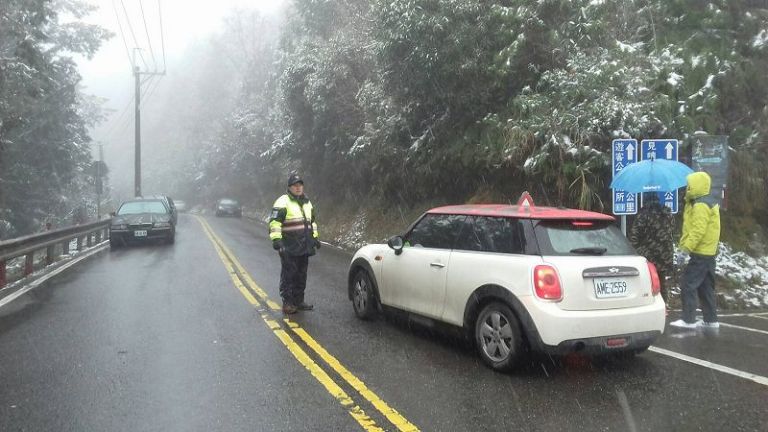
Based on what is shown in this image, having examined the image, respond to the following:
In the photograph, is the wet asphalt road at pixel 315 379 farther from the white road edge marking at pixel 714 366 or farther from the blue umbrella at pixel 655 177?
the blue umbrella at pixel 655 177

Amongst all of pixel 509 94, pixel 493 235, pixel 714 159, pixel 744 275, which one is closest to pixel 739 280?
pixel 744 275

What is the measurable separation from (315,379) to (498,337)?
5.55 feet

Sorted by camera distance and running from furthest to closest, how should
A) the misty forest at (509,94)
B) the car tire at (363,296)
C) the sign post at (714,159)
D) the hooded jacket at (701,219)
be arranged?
the misty forest at (509,94) → the sign post at (714,159) → the car tire at (363,296) → the hooded jacket at (701,219)

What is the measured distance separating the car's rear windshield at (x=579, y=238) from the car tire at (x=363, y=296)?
104 inches

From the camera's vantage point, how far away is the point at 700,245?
720 centimetres

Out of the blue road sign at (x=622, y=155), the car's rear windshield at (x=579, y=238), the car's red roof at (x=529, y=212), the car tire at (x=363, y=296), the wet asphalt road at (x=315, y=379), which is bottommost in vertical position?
the wet asphalt road at (x=315, y=379)

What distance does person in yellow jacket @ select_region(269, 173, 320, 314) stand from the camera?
7926 millimetres

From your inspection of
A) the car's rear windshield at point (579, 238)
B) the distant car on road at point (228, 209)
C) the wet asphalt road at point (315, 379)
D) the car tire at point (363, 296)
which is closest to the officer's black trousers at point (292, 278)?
the wet asphalt road at point (315, 379)

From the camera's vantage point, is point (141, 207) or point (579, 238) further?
point (141, 207)

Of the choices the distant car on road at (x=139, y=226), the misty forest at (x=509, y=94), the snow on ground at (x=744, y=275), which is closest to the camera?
the snow on ground at (x=744, y=275)

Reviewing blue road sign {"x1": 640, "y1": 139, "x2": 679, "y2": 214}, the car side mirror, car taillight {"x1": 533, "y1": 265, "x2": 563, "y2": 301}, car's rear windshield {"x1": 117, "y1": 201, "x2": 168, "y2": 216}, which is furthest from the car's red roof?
car's rear windshield {"x1": 117, "y1": 201, "x2": 168, "y2": 216}

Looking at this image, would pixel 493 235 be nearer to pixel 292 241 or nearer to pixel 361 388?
pixel 361 388

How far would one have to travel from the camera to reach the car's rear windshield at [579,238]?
5289 mm

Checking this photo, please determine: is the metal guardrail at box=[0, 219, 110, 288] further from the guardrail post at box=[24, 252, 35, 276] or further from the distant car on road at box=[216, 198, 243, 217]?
the distant car on road at box=[216, 198, 243, 217]
